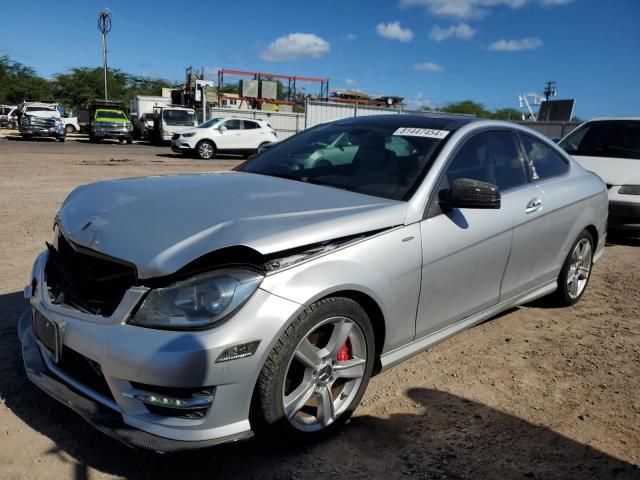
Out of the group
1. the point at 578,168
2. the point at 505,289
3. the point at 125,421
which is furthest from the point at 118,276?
the point at 578,168

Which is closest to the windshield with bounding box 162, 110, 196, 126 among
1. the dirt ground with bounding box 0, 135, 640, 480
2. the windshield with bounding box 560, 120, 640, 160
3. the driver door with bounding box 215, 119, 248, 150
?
the driver door with bounding box 215, 119, 248, 150

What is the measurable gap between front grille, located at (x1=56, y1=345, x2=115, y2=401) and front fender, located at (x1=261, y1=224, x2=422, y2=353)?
0.79 m

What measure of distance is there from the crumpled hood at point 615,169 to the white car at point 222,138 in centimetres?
1334

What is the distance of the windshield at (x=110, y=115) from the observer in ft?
92.8

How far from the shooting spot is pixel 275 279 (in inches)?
88.6

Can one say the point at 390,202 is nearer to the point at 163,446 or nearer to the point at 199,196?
the point at 199,196

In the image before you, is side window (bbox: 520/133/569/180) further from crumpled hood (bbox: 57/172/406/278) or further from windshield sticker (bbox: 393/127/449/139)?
crumpled hood (bbox: 57/172/406/278)

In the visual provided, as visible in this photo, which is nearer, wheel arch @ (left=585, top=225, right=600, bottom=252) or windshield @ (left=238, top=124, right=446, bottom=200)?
windshield @ (left=238, top=124, right=446, bottom=200)

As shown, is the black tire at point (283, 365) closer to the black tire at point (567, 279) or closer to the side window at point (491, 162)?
the side window at point (491, 162)

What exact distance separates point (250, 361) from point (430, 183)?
1.53 metres

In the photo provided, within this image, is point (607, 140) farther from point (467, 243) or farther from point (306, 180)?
point (306, 180)

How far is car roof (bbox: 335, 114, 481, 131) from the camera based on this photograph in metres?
3.59

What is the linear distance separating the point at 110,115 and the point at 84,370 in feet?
95.3

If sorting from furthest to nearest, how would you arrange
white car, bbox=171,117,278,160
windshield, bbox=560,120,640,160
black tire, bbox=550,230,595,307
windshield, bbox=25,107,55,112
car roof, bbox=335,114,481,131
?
1. windshield, bbox=25,107,55,112
2. white car, bbox=171,117,278,160
3. windshield, bbox=560,120,640,160
4. black tire, bbox=550,230,595,307
5. car roof, bbox=335,114,481,131
